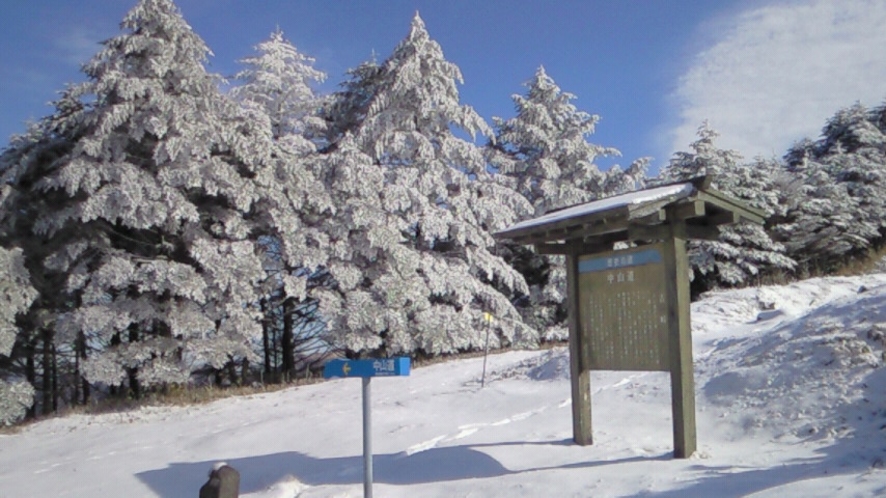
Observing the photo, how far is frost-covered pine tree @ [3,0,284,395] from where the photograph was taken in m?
15.8

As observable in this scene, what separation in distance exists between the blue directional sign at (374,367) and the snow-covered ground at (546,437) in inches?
61.8

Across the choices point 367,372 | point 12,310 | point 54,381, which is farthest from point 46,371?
point 367,372

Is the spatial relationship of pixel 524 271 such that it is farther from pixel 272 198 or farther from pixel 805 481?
pixel 805 481

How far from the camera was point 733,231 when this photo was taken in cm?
2527

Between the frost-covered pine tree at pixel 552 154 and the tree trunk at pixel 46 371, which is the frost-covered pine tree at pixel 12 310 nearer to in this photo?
the tree trunk at pixel 46 371

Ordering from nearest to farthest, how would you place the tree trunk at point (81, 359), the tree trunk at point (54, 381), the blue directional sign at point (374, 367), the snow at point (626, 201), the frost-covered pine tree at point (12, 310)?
1. the blue directional sign at point (374, 367)
2. the snow at point (626, 201)
3. the frost-covered pine tree at point (12, 310)
4. the tree trunk at point (81, 359)
5. the tree trunk at point (54, 381)

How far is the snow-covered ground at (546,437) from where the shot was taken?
20.5 feet

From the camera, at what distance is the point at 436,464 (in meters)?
7.72

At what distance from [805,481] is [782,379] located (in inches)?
133

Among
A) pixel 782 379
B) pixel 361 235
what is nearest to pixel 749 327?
pixel 782 379

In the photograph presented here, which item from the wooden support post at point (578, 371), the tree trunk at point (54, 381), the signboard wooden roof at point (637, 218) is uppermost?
the signboard wooden roof at point (637, 218)

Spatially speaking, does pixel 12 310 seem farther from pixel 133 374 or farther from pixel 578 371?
pixel 578 371

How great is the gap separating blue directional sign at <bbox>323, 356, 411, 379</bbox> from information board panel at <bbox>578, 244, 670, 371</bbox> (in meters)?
2.58

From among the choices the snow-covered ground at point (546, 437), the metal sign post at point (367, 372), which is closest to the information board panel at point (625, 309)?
the snow-covered ground at point (546, 437)
